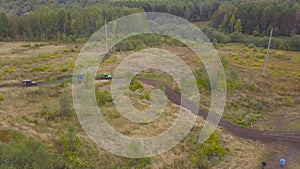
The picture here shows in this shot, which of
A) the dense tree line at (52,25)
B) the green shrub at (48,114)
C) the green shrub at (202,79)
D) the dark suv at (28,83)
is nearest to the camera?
the green shrub at (48,114)

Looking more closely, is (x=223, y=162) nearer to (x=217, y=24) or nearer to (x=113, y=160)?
(x=113, y=160)

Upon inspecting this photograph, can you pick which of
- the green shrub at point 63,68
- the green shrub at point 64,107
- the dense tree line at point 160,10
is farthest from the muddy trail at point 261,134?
the dense tree line at point 160,10

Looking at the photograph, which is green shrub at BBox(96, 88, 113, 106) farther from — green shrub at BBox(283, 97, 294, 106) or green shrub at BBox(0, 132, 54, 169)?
green shrub at BBox(283, 97, 294, 106)

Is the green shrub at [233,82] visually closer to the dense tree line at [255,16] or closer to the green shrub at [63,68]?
the green shrub at [63,68]

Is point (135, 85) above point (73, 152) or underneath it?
underneath

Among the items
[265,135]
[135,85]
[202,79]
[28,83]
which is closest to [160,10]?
[202,79]

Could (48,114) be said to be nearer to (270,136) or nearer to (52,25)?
(270,136)

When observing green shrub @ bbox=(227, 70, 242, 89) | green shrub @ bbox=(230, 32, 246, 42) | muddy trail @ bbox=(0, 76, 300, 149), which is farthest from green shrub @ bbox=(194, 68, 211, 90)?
green shrub @ bbox=(230, 32, 246, 42)
